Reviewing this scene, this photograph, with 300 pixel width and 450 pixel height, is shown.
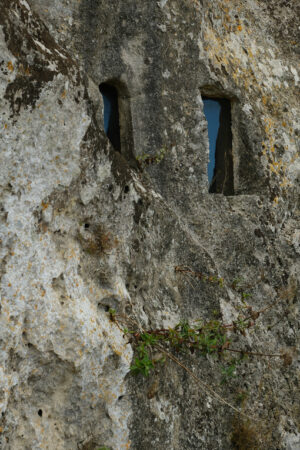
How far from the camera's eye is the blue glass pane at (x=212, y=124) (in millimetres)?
5505

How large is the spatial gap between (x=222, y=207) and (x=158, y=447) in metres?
2.28

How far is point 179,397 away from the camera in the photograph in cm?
381

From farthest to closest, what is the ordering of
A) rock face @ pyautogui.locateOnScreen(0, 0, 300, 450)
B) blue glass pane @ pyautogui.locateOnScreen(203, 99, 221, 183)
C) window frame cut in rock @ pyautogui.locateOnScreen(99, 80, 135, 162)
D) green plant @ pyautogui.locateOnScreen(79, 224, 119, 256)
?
1. blue glass pane @ pyautogui.locateOnScreen(203, 99, 221, 183)
2. window frame cut in rock @ pyautogui.locateOnScreen(99, 80, 135, 162)
3. green plant @ pyautogui.locateOnScreen(79, 224, 119, 256)
4. rock face @ pyautogui.locateOnScreen(0, 0, 300, 450)

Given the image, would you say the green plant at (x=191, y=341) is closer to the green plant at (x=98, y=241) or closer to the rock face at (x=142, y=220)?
the rock face at (x=142, y=220)

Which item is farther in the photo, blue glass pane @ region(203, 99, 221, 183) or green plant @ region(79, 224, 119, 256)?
blue glass pane @ region(203, 99, 221, 183)

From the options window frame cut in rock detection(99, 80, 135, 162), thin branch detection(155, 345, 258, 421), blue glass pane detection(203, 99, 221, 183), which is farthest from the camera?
blue glass pane detection(203, 99, 221, 183)

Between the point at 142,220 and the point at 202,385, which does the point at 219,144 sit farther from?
the point at 202,385

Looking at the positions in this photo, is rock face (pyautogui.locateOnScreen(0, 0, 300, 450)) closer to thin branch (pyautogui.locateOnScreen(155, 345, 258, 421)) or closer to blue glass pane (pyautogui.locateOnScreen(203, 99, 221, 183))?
thin branch (pyautogui.locateOnScreen(155, 345, 258, 421))

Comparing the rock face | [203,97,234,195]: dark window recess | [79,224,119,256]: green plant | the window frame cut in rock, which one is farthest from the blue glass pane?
[79,224,119,256]: green plant

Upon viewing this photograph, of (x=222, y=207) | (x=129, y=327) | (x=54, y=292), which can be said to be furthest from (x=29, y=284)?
(x=222, y=207)

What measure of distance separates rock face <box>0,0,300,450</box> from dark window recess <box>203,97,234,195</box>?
0.09 metres

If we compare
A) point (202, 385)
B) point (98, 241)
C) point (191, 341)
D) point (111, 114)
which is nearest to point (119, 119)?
point (111, 114)

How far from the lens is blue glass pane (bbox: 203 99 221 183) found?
18.1 feet

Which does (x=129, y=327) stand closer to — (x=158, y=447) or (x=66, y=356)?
(x=66, y=356)
